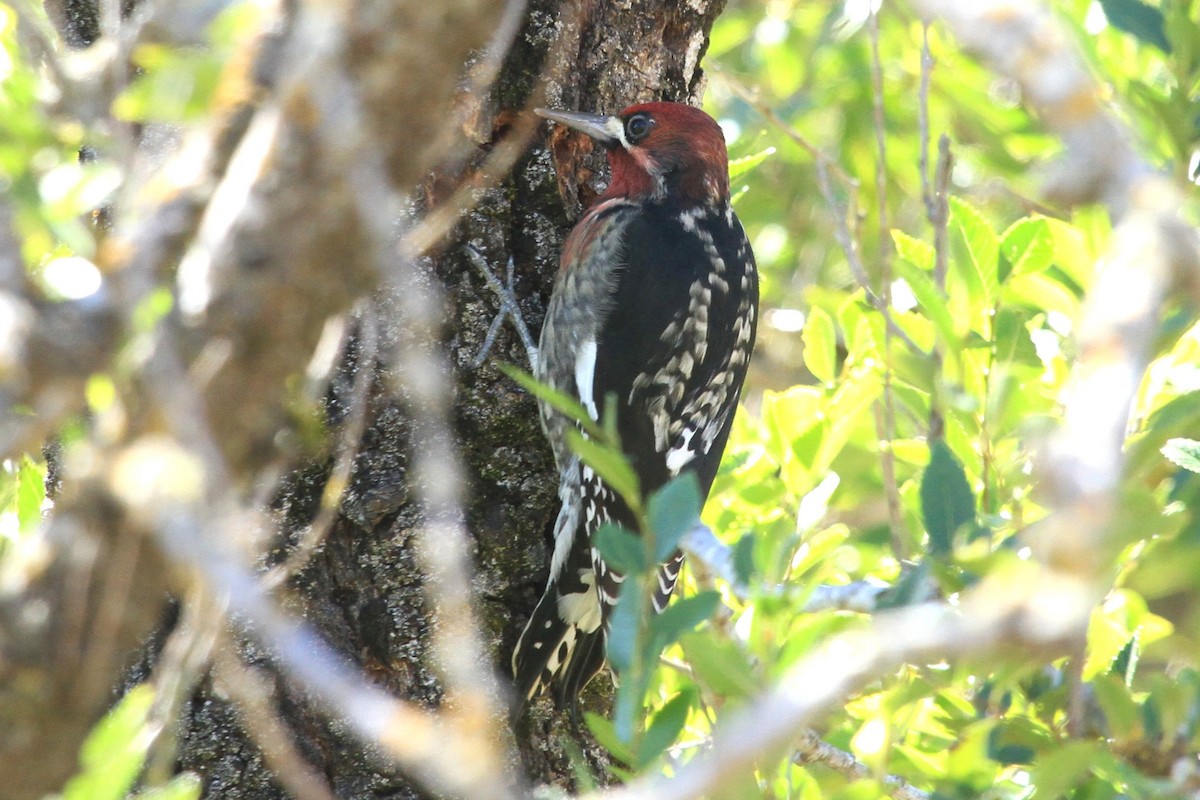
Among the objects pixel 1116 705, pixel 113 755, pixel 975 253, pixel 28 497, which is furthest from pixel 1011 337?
pixel 28 497

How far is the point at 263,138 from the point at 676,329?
6.29ft

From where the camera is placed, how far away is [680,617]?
4.76 ft

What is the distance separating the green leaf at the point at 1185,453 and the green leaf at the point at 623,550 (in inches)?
31.6

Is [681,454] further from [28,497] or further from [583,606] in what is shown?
[28,497]

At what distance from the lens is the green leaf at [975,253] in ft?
6.84

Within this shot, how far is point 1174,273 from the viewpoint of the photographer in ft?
3.38

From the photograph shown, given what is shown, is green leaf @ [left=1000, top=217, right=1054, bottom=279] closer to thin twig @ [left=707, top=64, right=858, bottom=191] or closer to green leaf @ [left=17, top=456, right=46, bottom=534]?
thin twig @ [left=707, top=64, right=858, bottom=191]

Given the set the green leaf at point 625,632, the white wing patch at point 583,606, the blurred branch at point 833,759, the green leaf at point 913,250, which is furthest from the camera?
the white wing patch at point 583,606

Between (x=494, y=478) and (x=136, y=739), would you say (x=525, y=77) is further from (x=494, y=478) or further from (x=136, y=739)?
(x=136, y=739)

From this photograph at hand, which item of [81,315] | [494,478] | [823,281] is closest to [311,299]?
[81,315]

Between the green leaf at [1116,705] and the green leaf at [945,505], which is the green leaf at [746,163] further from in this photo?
the green leaf at [1116,705]

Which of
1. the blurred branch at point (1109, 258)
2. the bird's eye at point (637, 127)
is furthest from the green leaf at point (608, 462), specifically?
the bird's eye at point (637, 127)

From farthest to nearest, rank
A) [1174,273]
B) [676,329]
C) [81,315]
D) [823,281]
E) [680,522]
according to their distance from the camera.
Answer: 1. [823,281]
2. [676,329]
3. [680,522]
4. [81,315]
5. [1174,273]

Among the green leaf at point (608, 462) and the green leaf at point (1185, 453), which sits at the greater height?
the green leaf at point (608, 462)
